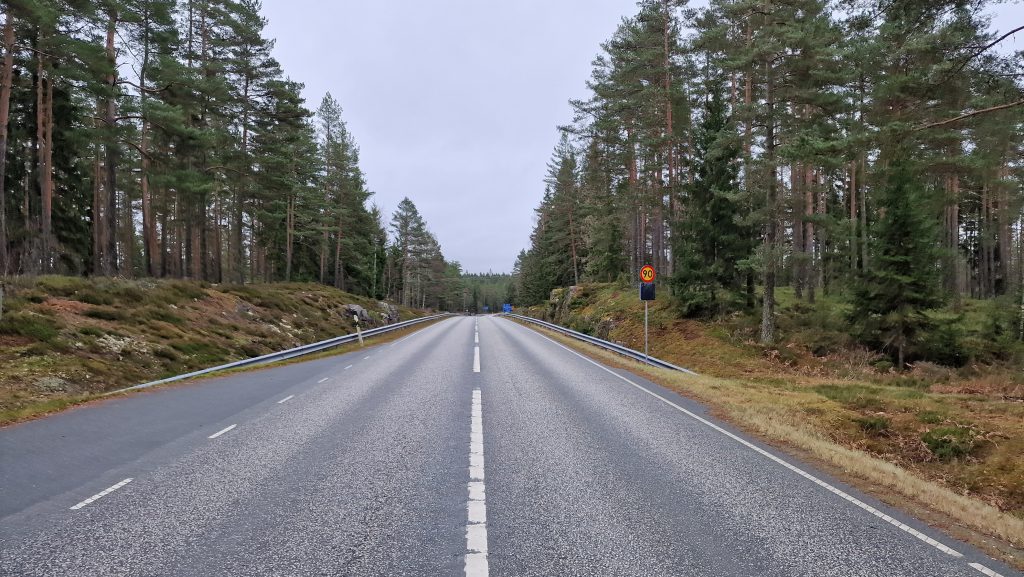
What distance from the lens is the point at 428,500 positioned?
4180 mm

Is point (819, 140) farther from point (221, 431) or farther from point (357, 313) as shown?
point (357, 313)

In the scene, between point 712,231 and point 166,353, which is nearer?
point 166,353

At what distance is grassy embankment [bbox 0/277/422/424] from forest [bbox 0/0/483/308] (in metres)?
4.03

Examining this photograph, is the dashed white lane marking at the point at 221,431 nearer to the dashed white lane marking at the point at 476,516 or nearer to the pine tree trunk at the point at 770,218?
the dashed white lane marking at the point at 476,516

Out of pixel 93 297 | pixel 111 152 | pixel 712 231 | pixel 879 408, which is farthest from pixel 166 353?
pixel 712 231

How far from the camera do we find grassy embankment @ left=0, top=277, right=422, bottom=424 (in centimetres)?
927

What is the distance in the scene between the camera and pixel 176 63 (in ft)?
59.2

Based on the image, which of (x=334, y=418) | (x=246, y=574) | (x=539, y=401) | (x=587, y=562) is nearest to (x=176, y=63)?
(x=334, y=418)

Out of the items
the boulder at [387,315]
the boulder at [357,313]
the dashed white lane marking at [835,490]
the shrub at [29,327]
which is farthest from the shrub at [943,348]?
the boulder at [387,315]

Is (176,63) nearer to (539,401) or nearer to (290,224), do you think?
(539,401)

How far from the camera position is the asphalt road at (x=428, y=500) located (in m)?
3.20

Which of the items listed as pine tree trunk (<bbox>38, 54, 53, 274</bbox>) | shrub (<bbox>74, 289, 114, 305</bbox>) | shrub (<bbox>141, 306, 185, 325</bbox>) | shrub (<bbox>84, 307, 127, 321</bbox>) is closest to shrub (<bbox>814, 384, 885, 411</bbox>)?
shrub (<bbox>84, 307, 127, 321</bbox>)

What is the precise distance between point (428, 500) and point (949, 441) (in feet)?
29.6

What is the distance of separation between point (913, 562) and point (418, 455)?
478 centimetres
